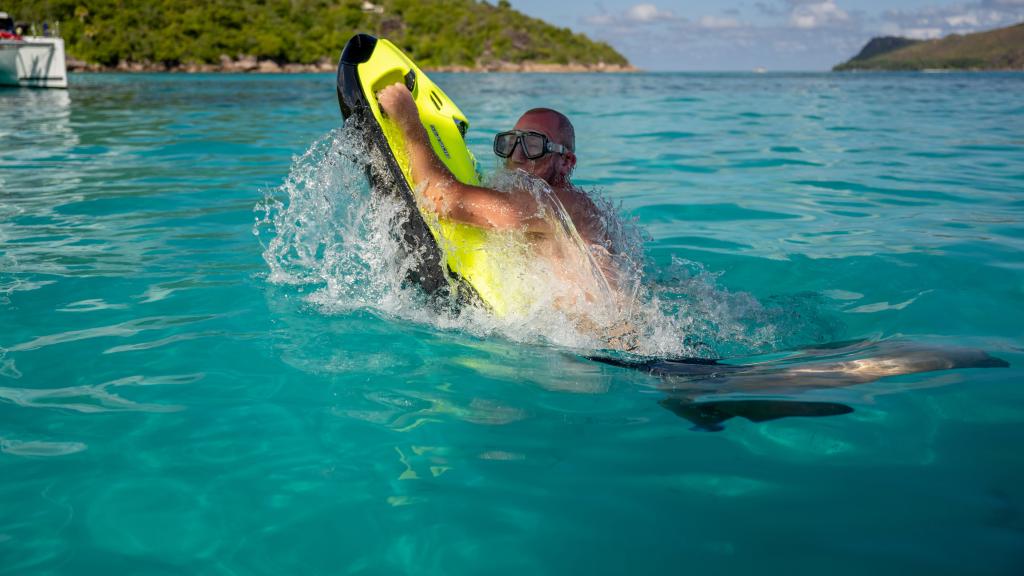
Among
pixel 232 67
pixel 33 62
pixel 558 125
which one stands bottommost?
pixel 558 125

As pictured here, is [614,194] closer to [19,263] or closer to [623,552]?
[19,263]

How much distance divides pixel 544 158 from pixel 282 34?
80466mm

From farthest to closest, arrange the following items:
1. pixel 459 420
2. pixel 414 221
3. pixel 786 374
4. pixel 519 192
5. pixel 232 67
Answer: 1. pixel 232 67
2. pixel 414 221
3. pixel 519 192
4. pixel 786 374
5. pixel 459 420

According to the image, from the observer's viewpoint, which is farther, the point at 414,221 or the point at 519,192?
the point at 414,221

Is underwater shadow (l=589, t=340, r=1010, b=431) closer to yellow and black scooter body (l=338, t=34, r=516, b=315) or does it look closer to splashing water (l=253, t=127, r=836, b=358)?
splashing water (l=253, t=127, r=836, b=358)

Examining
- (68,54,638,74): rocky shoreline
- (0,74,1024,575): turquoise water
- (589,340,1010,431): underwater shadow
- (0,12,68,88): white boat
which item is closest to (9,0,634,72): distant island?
(68,54,638,74): rocky shoreline

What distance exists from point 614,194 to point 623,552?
6.11 m

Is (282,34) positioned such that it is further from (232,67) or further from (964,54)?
(964,54)

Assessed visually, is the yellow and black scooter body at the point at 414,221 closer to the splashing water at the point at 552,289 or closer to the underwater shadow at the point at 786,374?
the splashing water at the point at 552,289

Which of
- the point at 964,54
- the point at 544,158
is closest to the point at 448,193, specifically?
the point at 544,158

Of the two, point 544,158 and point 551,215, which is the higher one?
point 544,158

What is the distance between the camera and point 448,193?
3660 mm

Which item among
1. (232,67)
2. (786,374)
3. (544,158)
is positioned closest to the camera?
(786,374)

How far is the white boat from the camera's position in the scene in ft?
73.0
